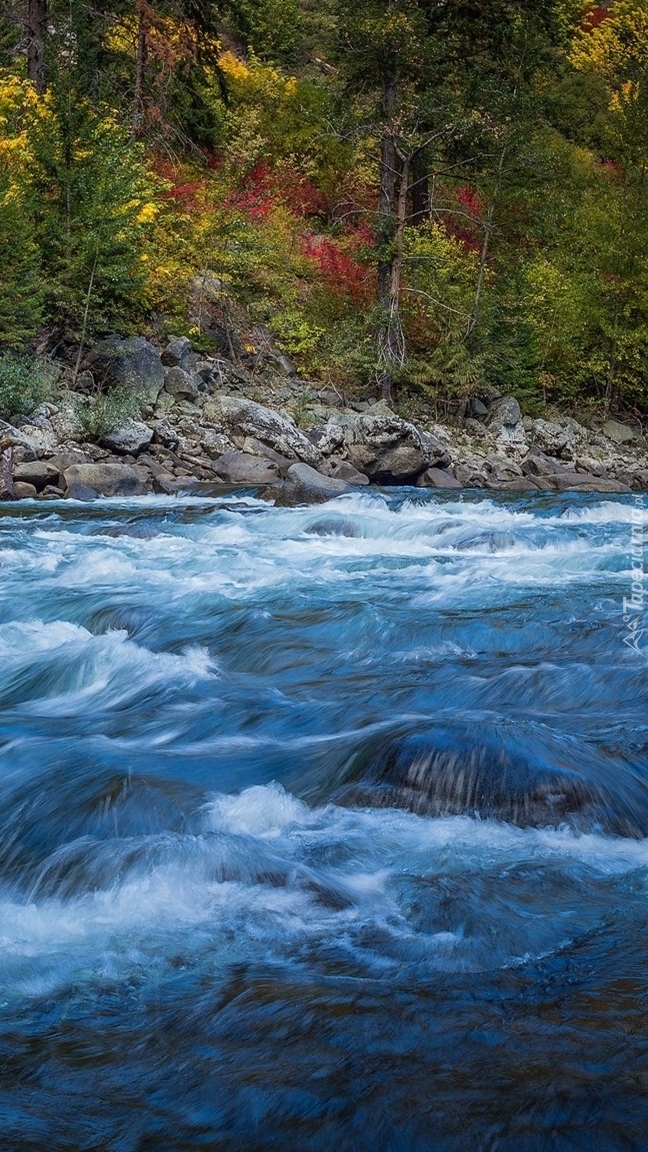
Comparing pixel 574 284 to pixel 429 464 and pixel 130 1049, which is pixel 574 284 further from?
pixel 130 1049

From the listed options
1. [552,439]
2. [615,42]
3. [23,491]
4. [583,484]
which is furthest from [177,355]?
[615,42]

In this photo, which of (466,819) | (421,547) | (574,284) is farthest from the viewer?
(574,284)

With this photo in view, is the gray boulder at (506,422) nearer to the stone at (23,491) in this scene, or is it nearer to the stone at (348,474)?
the stone at (348,474)

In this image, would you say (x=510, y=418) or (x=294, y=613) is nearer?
(x=294, y=613)

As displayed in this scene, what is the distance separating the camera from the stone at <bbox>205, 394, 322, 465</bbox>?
1642cm

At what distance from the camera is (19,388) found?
47.6 feet

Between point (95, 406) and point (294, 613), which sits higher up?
point (95, 406)

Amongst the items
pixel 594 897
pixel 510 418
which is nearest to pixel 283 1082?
pixel 594 897

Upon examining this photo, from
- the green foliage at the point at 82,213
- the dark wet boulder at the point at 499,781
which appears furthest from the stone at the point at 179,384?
the dark wet boulder at the point at 499,781

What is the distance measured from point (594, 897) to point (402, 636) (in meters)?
3.83

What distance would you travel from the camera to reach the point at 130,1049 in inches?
99.0

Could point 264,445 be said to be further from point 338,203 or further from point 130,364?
point 338,203

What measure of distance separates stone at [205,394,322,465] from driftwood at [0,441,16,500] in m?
4.16

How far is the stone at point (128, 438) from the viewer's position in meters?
15.0
